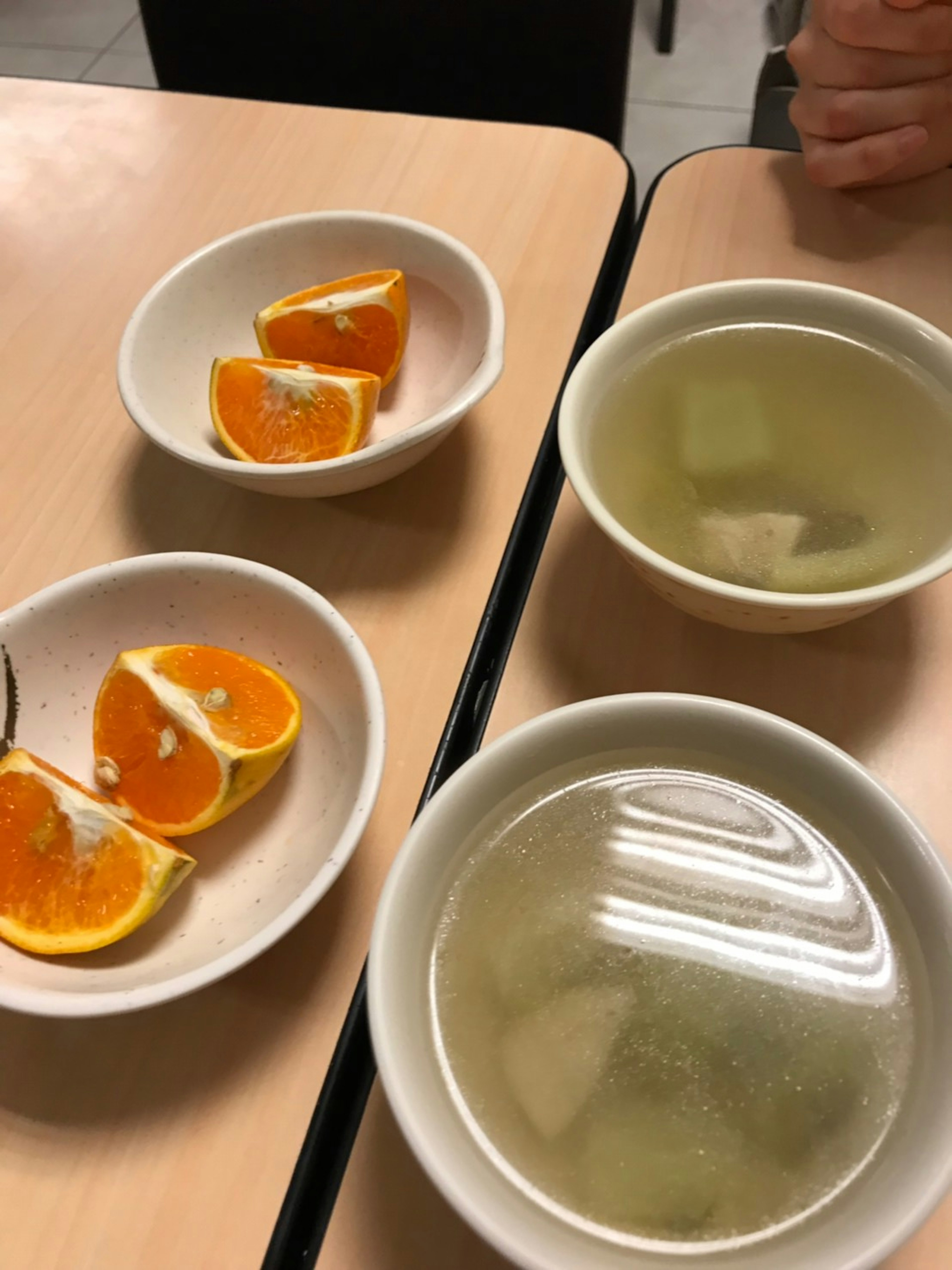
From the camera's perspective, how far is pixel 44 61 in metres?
2.71

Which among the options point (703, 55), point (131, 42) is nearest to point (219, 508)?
point (703, 55)

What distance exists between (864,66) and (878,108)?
0.14 ft

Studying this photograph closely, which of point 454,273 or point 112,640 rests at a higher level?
point 454,273

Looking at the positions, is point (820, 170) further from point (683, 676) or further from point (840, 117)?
point (683, 676)

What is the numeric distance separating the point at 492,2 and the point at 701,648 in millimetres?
1010

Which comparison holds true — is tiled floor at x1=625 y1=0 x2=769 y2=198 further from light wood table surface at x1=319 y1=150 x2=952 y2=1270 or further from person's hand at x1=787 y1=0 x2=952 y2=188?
light wood table surface at x1=319 y1=150 x2=952 y2=1270

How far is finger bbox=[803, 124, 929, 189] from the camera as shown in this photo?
0.87m

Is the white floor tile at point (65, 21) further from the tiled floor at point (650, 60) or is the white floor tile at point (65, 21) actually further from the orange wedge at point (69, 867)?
the orange wedge at point (69, 867)

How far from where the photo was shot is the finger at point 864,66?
868 millimetres

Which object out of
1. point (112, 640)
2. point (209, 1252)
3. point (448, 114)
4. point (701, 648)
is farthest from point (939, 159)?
point (209, 1252)

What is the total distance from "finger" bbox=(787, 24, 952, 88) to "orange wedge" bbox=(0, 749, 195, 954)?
90 centimetres

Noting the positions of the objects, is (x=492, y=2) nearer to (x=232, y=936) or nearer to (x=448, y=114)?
(x=448, y=114)

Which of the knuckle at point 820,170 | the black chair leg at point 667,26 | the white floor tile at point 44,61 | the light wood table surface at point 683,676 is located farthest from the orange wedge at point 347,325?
the white floor tile at point 44,61

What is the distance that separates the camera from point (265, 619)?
625 mm
